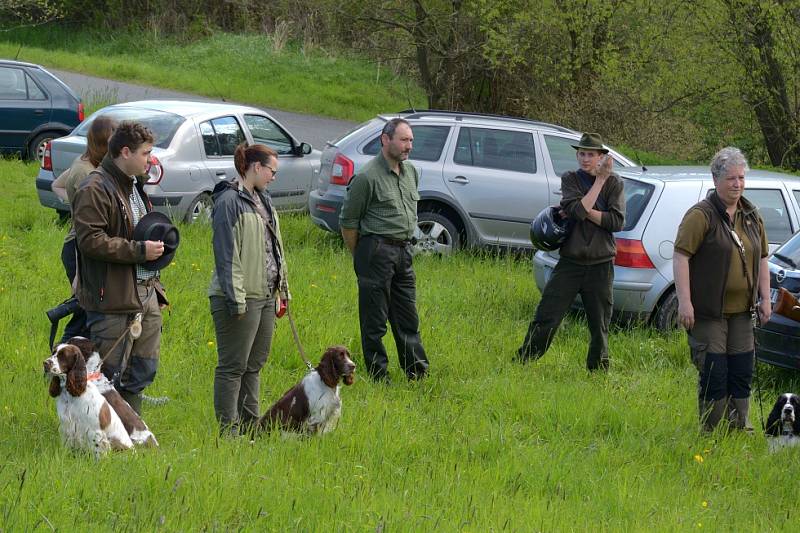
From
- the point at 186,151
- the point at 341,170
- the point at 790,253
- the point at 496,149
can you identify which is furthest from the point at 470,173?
the point at 790,253

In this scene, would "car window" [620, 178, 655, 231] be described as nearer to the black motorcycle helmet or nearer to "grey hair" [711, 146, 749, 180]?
the black motorcycle helmet

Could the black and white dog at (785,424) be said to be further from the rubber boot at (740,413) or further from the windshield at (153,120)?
the windshield at (153,120)

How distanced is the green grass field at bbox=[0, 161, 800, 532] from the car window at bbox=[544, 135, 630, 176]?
2.73 m

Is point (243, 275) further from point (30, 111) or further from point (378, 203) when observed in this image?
point (30, 111)

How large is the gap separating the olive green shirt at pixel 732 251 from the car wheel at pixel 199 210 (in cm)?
700

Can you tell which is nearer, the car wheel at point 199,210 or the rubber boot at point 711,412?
the rubber boot at point 711,412

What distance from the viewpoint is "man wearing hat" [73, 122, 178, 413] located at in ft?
17.9

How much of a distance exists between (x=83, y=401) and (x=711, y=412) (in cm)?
379

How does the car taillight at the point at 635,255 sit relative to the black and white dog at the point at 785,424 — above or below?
above

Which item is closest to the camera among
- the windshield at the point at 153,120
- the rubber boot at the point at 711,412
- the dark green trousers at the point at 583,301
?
the rubber boot at the point at 711,412

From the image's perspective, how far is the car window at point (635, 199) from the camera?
9.41m

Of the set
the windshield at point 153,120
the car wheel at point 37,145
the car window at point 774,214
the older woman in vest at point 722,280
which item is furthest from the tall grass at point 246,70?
the older woman in vest at point 722,280

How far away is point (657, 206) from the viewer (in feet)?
30.9

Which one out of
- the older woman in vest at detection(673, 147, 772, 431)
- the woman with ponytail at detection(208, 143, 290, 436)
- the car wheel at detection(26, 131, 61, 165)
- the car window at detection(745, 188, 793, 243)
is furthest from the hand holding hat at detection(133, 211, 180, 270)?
the car wheel at detection(26, 131, 61, 165)
